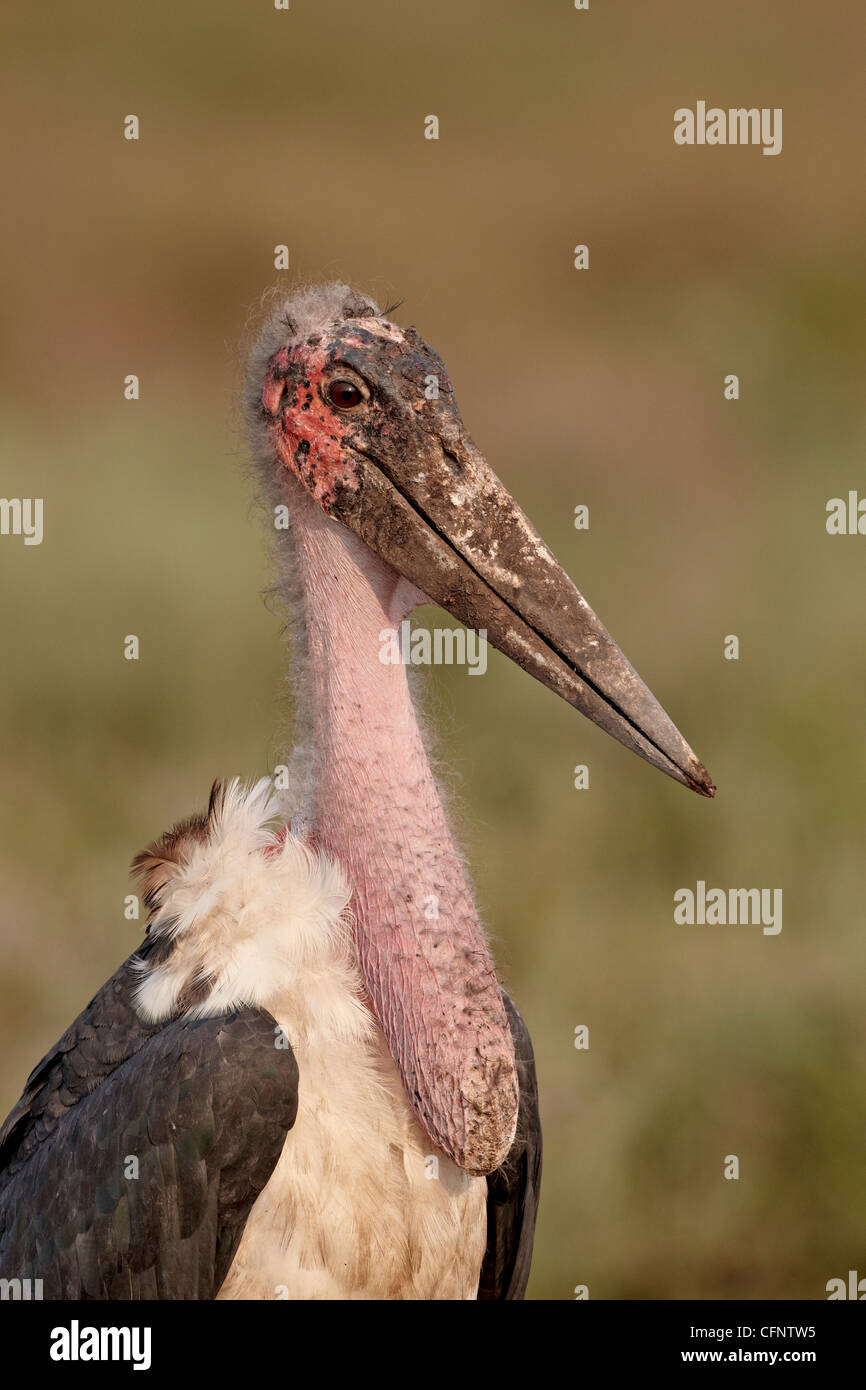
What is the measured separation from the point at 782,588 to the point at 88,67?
14501mm

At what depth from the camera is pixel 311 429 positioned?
13.8ft

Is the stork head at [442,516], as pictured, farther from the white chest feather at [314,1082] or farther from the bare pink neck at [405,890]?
the white chest feather at [314,1082]

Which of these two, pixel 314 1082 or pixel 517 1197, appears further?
pixel 517 1197

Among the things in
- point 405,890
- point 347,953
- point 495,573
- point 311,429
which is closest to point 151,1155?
point 347,953

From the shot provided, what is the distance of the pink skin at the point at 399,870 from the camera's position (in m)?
4.07

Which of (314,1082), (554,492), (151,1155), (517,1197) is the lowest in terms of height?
(517,1197)

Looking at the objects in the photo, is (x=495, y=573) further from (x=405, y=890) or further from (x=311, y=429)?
(x=405, y=890)

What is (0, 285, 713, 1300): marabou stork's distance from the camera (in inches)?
159

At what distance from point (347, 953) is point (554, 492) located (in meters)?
11.3

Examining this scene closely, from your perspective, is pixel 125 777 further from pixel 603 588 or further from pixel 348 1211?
pixel 348 1211

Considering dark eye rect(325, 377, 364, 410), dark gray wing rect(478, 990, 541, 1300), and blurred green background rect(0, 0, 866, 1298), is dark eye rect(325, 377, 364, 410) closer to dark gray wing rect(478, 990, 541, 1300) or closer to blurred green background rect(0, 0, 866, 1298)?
blurred green background rect(0, 0, 866, 1298)
